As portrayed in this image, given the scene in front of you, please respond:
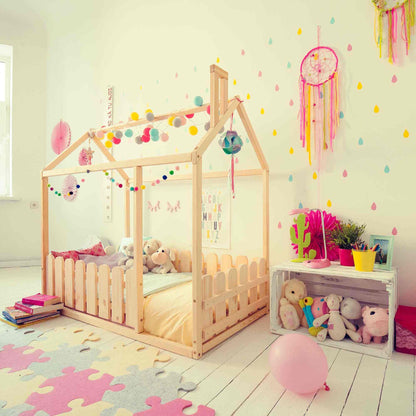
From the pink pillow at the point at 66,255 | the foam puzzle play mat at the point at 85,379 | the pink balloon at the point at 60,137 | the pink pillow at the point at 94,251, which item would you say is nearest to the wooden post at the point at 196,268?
the foam puzzle play mat at the point at 85,379

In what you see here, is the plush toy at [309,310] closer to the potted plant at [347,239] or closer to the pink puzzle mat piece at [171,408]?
the potted plant at [347,239]

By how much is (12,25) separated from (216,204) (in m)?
3.25

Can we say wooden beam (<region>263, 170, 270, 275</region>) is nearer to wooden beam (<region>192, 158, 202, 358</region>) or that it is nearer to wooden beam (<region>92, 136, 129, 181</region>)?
wooden beam (<region>192, 158, 202, 358</region>)

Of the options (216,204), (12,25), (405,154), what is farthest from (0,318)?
(12,25)

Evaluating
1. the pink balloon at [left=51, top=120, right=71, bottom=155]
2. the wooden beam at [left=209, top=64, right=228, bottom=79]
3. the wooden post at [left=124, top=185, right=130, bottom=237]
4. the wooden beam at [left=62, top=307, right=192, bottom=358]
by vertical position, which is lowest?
the wooden beam at [left=62, top=307, right=192, bottom=358]

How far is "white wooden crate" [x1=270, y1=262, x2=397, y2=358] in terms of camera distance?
163cm

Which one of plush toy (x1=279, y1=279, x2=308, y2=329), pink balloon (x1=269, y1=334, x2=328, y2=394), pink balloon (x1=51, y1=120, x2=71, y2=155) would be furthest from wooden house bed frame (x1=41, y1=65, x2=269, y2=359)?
pink balloon (x1=51, y1=120, x2=71, y2=155)

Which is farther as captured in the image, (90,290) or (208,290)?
(90,290)

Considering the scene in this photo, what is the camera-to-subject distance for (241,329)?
198cm

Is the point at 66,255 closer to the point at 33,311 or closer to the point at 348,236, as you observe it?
the point at 33,311

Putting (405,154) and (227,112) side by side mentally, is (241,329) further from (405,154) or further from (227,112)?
(405,154)

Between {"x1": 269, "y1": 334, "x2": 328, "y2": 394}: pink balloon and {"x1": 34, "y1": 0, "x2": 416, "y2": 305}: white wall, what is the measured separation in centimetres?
97

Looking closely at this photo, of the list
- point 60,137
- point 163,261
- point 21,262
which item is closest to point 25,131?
point 60,137

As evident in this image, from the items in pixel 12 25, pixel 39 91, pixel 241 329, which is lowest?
pixel 241 329
